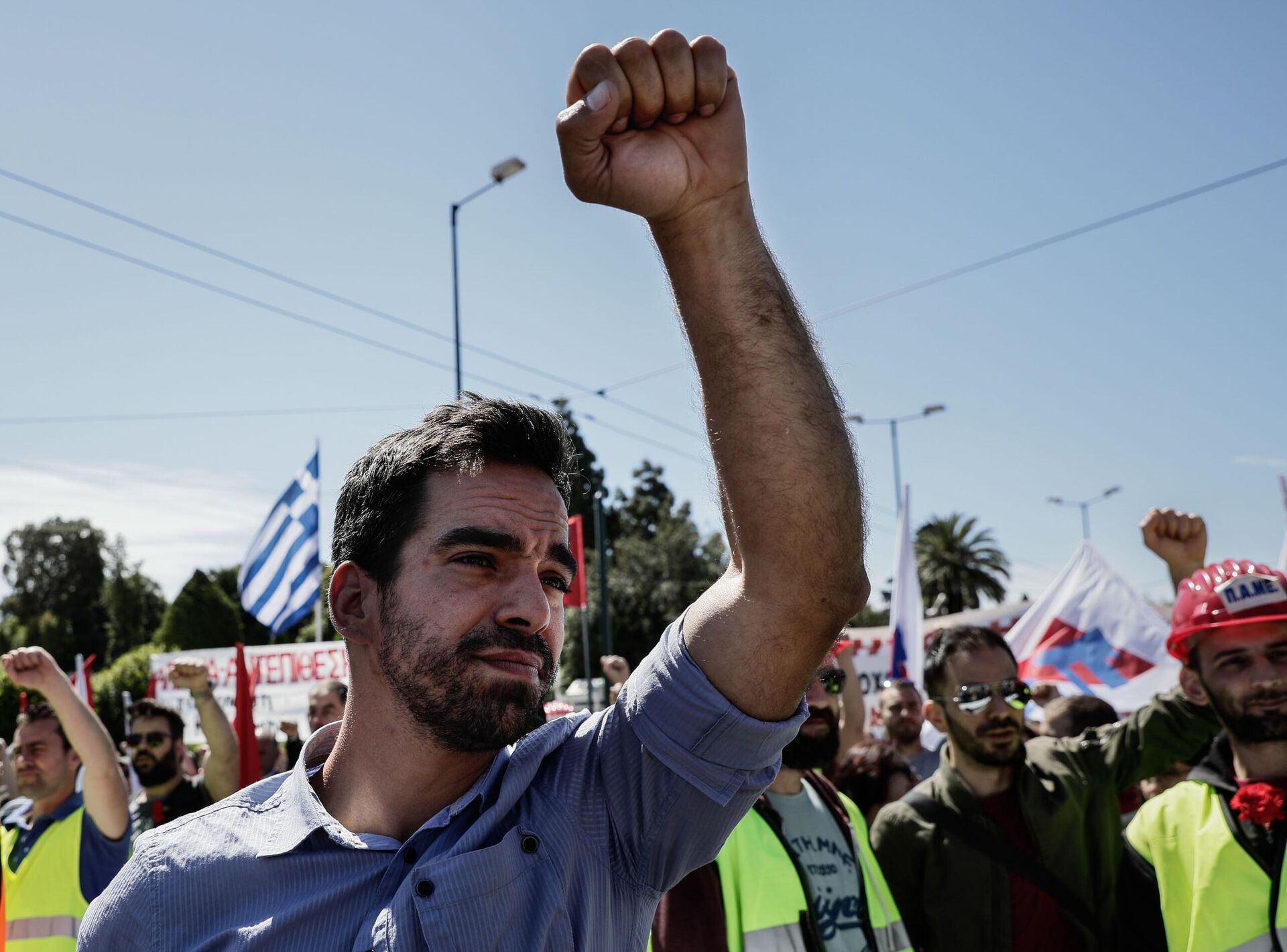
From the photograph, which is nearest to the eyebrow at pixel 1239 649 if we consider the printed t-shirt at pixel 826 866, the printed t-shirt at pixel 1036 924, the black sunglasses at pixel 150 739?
the printed t-shirt at pixel 1036 924

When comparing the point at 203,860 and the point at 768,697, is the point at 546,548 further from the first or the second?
the point at 203,860

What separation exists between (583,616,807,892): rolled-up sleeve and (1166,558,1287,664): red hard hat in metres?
2.42

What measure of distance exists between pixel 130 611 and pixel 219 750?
6381 cm

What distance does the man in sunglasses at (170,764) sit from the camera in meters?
5.19

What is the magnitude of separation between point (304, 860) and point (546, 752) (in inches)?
15.0

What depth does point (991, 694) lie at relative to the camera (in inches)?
163

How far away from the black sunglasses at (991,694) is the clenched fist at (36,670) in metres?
3.35

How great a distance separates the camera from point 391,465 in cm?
180

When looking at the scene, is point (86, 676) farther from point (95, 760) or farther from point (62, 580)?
point (62, 580)

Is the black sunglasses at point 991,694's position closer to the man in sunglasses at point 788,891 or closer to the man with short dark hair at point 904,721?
the man in sunglasses at point 788,891

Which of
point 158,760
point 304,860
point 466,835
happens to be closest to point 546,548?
point 466,835

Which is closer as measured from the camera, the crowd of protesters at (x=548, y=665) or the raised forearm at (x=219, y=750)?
the crowd of protesters at (x=548, y=665)

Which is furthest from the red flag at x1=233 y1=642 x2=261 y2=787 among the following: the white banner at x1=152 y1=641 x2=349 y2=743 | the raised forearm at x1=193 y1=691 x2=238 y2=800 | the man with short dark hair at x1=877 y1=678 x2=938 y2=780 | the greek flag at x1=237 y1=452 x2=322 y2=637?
the white banner at x1=152 y1=641 x2=349 y2=743

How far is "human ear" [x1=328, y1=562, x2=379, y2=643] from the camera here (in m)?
1.80
